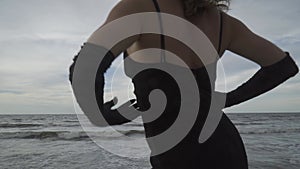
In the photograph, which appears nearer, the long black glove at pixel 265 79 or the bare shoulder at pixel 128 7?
the bare shoulder at pixel 128 7

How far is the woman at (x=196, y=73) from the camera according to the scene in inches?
33.1

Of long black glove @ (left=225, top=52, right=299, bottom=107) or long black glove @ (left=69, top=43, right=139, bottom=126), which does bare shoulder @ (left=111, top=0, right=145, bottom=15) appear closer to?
long black glove @ (left=69, top=43, right=139, bottom=126)

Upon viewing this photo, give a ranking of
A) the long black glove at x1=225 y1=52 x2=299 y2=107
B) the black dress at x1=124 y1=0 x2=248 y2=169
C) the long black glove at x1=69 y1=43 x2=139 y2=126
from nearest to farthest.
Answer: the long black glove at x1=69 y1=43 x2=139 y2=126 → the black dress at x1=124 y1=0 x2=248 y2=169 → the long black glove at x1=225 y1=52 x2=299 y2=107

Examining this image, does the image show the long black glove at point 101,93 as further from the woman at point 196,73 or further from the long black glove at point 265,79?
the long black glove at point 265,79

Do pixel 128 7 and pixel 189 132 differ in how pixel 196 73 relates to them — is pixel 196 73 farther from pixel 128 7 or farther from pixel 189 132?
pixel 128 7

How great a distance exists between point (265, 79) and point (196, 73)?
23 cm

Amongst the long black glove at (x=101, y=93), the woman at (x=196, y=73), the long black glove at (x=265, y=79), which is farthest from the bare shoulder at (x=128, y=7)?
the long black glove at (x=265, y=79)

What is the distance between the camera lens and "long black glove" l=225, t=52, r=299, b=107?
1056 mm

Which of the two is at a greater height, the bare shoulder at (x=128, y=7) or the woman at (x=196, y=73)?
the bare shoulder at (x=128, y=7)


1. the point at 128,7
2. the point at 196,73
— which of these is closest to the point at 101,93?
the point at 128,7

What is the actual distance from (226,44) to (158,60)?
0.30m

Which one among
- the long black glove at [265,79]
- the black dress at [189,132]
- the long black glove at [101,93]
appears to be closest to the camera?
the long black glove at [101,93]

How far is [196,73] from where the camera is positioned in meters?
1.00

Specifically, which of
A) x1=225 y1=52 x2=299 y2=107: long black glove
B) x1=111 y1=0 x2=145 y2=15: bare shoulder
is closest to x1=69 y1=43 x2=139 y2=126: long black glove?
x1=111 y1=0 x2=145 y2=15: bare shoulder
